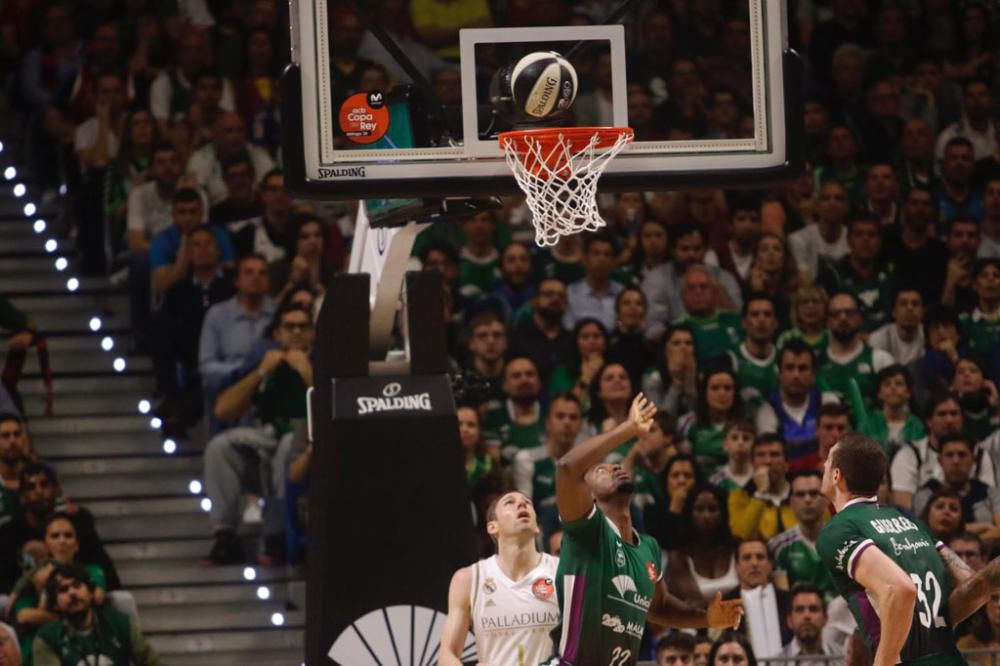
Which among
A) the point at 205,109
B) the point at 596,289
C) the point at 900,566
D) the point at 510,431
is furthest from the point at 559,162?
the point at 205,109

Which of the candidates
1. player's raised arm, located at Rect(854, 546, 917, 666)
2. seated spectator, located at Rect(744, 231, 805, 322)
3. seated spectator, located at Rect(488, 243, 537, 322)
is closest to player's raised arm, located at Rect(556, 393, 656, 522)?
player's raised arm, located at Rect(854, 546, 917, 666)

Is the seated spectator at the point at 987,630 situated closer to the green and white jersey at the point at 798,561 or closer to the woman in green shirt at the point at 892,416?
the green and white jersey at the point at 798,561

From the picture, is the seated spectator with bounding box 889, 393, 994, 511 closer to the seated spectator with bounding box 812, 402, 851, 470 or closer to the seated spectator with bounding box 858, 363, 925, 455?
the seated spectator with bounding box 858, 363, 925, 455

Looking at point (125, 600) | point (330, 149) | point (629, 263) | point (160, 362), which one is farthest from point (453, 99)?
point (330, 149)

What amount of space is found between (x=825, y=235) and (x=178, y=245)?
180 inches

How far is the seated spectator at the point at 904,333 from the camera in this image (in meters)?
12.5

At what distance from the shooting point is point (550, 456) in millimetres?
11570

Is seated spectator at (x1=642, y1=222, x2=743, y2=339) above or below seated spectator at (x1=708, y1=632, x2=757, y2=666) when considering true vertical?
above

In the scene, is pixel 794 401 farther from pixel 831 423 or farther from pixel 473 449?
pixel 473 449

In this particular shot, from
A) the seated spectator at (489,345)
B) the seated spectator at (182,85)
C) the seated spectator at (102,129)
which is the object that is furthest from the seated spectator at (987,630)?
the seated spectator at (102,129)

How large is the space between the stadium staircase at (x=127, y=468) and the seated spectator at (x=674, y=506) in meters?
2.34

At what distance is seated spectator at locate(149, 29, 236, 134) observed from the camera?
13.8 metres

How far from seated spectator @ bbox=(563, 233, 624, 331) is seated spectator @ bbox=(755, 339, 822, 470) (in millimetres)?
1239

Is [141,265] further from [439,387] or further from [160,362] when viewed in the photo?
[439,387]
